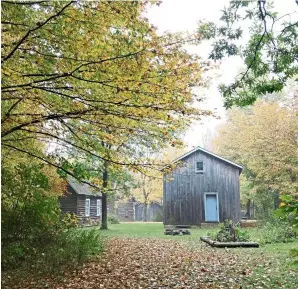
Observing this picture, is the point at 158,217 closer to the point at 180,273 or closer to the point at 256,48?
the point at 180,273

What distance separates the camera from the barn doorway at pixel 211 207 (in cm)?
2477

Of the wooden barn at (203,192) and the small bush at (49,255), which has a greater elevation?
the wooden barn at (203,192)

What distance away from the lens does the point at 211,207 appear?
25.1 meters

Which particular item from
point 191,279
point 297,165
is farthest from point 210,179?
point 191,279

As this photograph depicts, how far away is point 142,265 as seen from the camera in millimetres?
9000

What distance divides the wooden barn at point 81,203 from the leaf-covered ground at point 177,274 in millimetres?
18321

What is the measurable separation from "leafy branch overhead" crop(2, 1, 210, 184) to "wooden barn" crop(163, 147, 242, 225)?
19.0 m

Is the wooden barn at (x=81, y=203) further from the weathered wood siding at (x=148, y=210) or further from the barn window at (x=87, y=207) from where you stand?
the weathered wood siding at (x=148, y=210)

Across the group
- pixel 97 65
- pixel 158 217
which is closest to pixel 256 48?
pixel 97 65

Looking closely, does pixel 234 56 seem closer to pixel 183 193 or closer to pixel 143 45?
pixel 143 45

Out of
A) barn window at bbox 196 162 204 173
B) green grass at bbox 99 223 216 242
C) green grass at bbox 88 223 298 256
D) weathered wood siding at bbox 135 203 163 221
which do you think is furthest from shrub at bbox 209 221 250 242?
weathered wood siding at bbox 135 203 163 221

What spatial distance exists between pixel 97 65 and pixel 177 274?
17.1ft

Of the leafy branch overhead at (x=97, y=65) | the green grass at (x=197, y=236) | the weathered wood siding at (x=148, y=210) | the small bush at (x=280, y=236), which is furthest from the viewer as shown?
the weathered wood siding at (x=148, y=210)

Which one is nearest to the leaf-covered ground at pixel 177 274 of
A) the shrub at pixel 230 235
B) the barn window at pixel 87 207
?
the shrub at pixel 230 235
